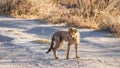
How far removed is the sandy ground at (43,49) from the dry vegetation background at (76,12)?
557 millimetres

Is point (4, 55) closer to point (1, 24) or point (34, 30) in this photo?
point (34, 30)

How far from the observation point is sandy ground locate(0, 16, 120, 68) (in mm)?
10570

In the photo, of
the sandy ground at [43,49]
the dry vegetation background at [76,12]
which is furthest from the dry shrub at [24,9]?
the sandy ground at [43,49]

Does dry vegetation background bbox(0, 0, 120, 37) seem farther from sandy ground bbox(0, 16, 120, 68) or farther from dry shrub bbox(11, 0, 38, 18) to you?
sandy ground bbox(0, 16, 120, 68)

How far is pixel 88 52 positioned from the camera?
479 inches

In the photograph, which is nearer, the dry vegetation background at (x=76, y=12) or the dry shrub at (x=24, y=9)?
the dry vegetation background at (x=76, y=12)

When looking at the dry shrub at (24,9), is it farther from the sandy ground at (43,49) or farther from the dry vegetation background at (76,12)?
the sandy ground at (43,49)

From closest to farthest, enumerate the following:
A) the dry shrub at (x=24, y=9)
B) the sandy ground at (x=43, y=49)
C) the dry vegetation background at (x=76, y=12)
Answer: the sandy ground at (x=43, y=49), the dry vegetation background at (x=76, y=12), the dry shrub at (x=24, y=9)

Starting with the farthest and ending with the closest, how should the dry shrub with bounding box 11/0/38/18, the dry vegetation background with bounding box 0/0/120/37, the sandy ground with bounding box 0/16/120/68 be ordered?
the dry shrub with bounding box 11/0/38/18, the dry vegetation background with bounding box 0/0/120/37, the sandy ground with bounding box 0/16/120/68

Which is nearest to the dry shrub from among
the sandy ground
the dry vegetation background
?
the dry vegetation background

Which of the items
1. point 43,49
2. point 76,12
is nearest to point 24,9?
point 76,12

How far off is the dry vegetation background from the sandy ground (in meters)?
0.56

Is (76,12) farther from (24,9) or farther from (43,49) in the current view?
(43,49)

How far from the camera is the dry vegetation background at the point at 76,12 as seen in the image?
1652cm
